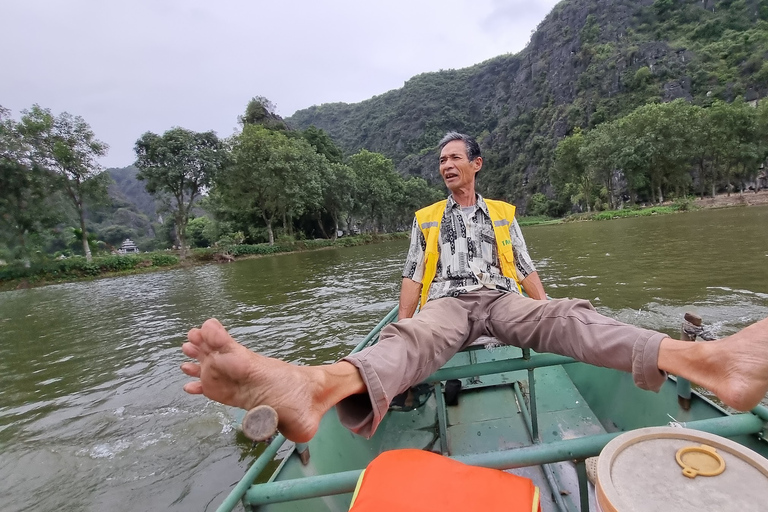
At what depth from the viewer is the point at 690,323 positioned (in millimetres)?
1626

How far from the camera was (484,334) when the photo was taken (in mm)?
2184

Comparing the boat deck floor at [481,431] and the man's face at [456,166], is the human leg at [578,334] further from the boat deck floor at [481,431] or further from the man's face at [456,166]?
the man's face at [456,166]

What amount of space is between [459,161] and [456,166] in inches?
1.7

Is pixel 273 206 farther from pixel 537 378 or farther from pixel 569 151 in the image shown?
pixel 569 151

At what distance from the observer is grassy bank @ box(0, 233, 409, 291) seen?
19906mm

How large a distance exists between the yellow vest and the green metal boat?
579mm

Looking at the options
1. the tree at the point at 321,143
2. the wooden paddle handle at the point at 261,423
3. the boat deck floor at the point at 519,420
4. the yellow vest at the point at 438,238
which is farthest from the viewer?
the tree at the point at 321,143

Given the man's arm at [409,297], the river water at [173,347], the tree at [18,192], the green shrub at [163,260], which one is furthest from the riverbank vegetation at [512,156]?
the man's arm at [409,297]

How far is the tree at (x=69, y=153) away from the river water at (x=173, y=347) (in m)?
12.6

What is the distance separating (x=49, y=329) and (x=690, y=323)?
11655mm

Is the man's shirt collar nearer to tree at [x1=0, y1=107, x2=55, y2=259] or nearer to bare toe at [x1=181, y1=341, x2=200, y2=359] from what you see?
bare toe at [x1=181, y1=341, x2=200, y2=359]

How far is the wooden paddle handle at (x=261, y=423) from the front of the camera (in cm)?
102

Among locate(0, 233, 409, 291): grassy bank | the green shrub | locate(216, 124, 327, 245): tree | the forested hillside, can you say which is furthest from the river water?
the forested hillside

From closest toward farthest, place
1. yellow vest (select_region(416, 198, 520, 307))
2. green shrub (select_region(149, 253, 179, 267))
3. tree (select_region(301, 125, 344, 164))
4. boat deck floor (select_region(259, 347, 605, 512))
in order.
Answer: boat deck floor (select_region(259, 347, 605, 512)), yellow vest (select_region(416, 198, 520, 307)), green shrub (select_region(149, 253, 179, 267)), tree (select_region(301, 125, 344, 164))
